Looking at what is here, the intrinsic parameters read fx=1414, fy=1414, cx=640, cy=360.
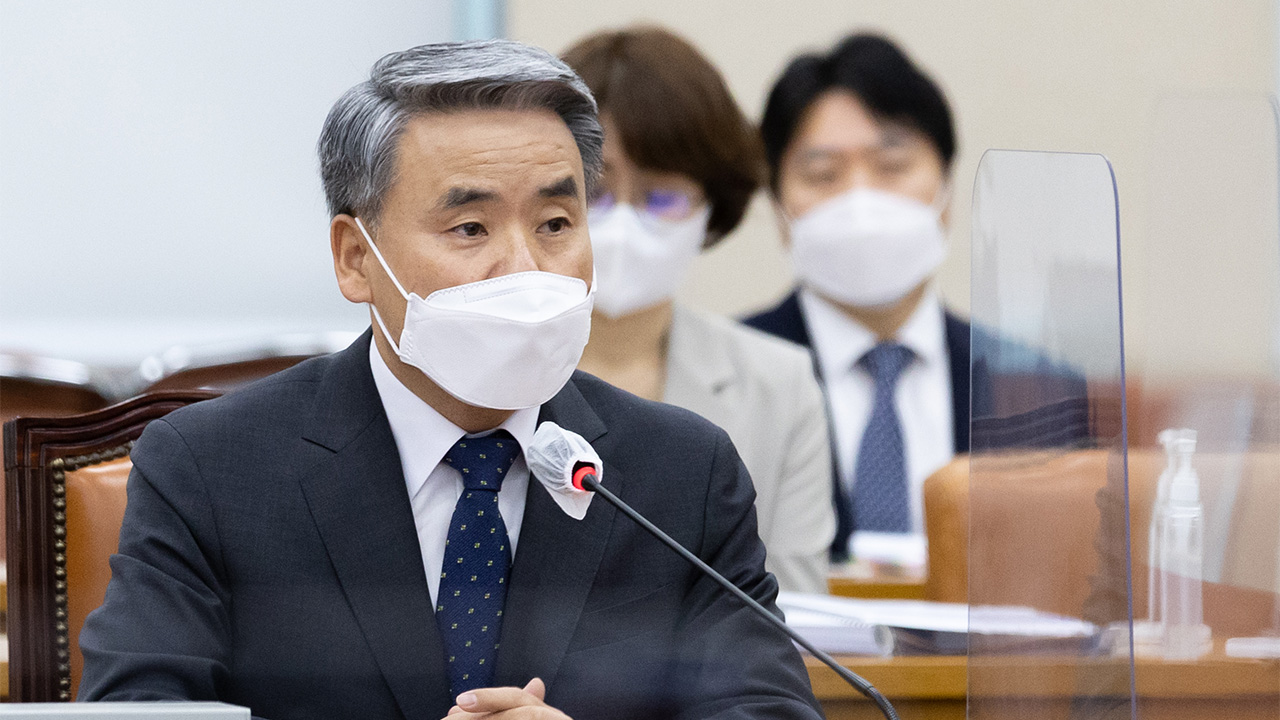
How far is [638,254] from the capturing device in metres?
1.84

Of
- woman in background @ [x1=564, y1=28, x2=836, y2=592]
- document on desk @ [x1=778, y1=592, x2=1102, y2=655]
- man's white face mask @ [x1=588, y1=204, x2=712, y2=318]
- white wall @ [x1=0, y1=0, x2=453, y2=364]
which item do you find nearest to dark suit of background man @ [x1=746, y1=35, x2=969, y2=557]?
woman in background @ [x1=564, y1=28, x2=836, y2=592]

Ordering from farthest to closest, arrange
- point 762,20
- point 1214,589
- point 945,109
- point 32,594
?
point 762,20
point 945,109
point 32,594
point 1214,589

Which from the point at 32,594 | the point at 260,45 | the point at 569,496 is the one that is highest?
the point at 260,45

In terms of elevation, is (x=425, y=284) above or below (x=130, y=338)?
above

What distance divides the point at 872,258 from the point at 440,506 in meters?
1.70

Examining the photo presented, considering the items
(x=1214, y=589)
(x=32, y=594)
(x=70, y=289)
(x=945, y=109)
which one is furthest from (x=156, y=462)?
(x=945, y=109)

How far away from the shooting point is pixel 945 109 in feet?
9.30

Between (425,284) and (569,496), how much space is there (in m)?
0.20

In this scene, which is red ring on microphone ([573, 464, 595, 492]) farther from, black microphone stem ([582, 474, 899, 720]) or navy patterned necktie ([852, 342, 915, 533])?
navy patterned necktie ([852, 342, 915, 533])

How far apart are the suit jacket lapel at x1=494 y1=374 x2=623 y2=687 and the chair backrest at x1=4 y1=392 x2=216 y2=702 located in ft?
1.18

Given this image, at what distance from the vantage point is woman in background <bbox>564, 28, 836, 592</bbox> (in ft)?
4.93

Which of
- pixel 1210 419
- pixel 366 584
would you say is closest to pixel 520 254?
pixel 366 584

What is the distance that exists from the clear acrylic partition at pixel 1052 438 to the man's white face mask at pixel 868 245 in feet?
5.59

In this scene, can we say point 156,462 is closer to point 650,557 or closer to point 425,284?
point 425,284
